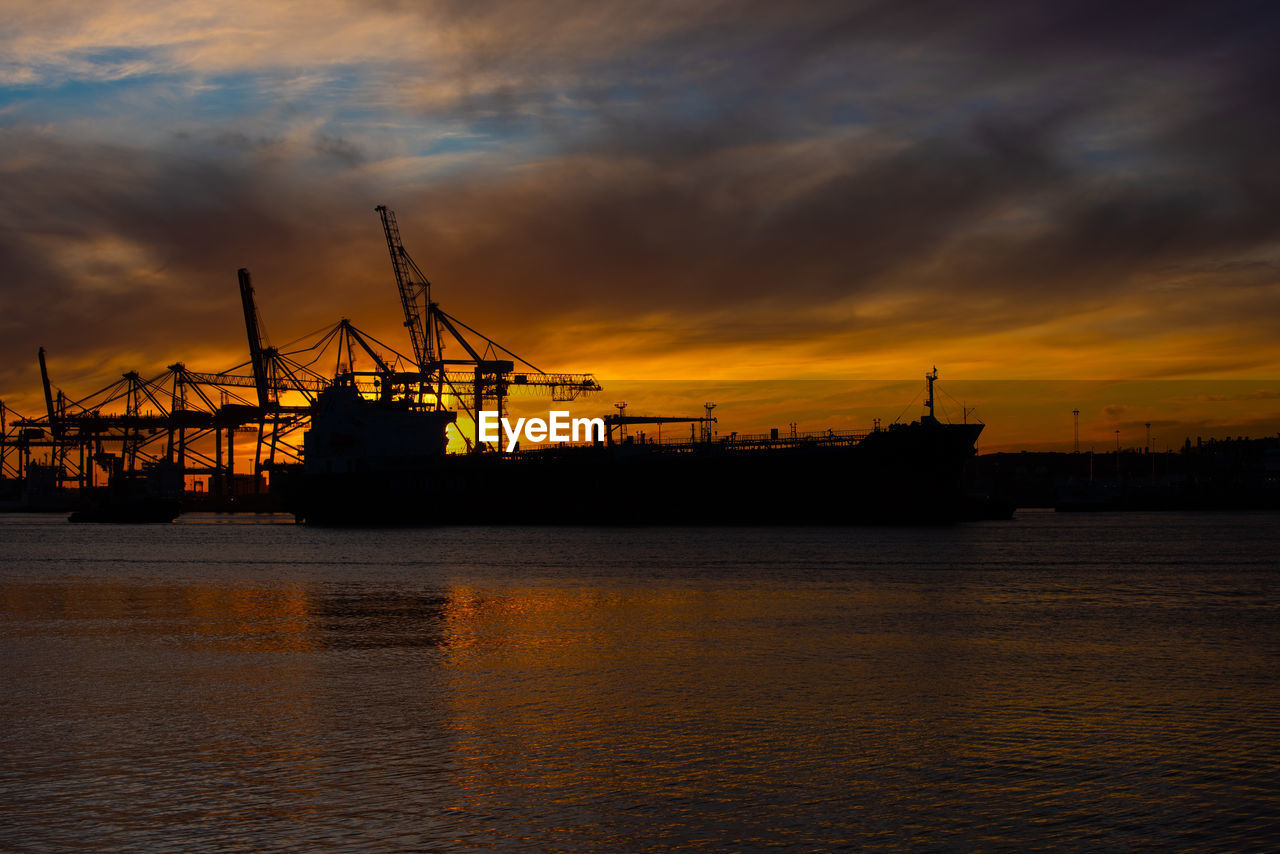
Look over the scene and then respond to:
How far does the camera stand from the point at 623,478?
87.4 m

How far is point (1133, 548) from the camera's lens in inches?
2564

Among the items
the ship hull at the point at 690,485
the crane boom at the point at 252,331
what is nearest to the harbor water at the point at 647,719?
the ship hull at the point at 690,485

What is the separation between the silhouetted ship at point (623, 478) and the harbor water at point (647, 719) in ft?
135

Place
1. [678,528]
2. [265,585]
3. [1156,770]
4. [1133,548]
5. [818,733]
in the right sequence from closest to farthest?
1. [1156,770]
2. [818,733]
3. [265,585]
4. [1133,548]
5. [678,528]

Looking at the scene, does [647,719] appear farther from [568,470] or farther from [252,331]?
[252,331]

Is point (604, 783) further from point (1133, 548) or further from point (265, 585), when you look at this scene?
point (1133, 548)

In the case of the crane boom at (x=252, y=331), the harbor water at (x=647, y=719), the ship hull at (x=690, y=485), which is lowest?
the harbor water at (x=647, y=719)

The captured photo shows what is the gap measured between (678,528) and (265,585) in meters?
44.0

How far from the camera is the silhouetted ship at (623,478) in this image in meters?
80.0

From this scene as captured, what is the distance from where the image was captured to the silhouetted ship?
80.0m

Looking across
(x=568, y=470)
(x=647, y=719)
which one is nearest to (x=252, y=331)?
(x=568, y=470)

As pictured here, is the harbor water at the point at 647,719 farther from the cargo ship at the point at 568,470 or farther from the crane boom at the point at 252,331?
the crane boom at the point at 252,331

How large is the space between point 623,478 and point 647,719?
7078 centimetres

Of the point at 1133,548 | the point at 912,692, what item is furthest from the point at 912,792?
the point at 1133,548
